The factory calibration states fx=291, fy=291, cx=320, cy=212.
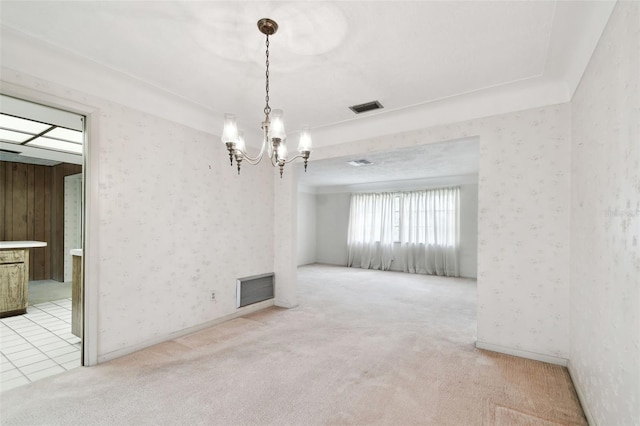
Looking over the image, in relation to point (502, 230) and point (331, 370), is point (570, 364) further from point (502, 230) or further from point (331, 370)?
point (331, 370)

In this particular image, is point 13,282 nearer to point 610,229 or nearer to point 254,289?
point 254,289

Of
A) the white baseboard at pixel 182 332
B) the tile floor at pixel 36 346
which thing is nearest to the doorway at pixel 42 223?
the tile floor at pixel 36 346

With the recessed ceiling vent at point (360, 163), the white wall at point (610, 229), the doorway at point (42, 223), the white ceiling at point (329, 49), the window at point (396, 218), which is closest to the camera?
the white wall at point (610, 229)

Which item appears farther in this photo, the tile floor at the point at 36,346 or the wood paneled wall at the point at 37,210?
the wood paneled wall at the point at 37,210

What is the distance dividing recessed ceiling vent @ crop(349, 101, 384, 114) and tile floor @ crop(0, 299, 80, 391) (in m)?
3.72

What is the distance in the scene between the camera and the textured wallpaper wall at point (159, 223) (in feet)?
8.77

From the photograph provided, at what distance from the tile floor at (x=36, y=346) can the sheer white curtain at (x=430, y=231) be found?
707 cm

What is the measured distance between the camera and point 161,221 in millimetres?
3102

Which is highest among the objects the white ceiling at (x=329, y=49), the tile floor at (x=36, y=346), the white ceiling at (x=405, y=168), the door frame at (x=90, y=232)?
the white ceiling at (x=329, y=49)

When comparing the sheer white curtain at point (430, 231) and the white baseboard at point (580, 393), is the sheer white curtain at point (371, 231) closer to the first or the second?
the sheer white curtain at point (430, 231)

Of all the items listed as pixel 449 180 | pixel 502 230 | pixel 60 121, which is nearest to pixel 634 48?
pixel 502 230

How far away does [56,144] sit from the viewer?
14.8 ft

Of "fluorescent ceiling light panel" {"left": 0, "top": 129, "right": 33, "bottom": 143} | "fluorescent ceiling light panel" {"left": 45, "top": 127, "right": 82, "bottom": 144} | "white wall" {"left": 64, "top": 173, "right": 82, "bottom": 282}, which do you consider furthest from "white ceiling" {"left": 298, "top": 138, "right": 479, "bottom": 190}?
"white wall" {"left": 64, "top": 173, "right": 82, "bottom": 282}

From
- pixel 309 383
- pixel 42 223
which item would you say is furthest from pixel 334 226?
pixel 309 383
